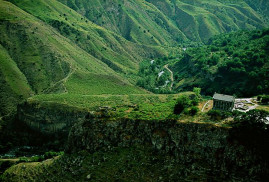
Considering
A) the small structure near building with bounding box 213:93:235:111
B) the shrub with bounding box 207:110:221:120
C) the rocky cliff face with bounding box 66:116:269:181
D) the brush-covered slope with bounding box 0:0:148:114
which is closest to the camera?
the rocky cliff face with bounding box 66:116:269:181

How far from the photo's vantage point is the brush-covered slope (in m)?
143

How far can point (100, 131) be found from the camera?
7494 centimetres

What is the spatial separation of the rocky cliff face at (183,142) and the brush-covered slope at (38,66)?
66530 mm

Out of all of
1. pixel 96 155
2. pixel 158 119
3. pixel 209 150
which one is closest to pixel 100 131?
pixel 96 155

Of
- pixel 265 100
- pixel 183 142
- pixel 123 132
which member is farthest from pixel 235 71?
pixel 123 132

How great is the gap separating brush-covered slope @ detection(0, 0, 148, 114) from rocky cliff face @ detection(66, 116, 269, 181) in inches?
2619

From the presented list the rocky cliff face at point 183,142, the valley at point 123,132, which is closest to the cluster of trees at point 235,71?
the valley at point 123,132

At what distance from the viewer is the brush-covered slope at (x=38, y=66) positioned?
14338cm

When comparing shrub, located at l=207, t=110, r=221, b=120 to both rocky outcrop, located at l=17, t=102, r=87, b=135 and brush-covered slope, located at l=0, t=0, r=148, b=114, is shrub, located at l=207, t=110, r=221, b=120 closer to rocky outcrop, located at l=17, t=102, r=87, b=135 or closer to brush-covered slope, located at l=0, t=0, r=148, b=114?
rocky outcrop, located at l=17, t=102, r=87, b=135

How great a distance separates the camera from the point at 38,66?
161 meters

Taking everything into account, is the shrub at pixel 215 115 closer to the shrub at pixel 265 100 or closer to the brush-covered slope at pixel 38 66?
the shrub at pixel 265 100

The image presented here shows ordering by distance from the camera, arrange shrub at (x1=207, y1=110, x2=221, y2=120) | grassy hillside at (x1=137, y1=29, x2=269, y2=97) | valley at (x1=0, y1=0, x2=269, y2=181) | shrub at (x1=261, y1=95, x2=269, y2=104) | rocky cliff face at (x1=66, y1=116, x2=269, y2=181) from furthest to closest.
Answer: grassy hillside at (x1=137, y1=29, x2=269, y2=97) < shrub at (x1=261, y1=95, x2=269, y2=104) < shrub at (x1=207, y1=110, x2=221, y2=120) < valley at (x1=0, y1=0, x2=269, y2=181) < rocky cliff face at (x1=66, y1=116, x2=269, y2=181)

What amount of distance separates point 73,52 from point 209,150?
15075 cm

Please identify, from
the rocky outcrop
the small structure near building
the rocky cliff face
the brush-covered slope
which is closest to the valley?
the rocky cliff face
